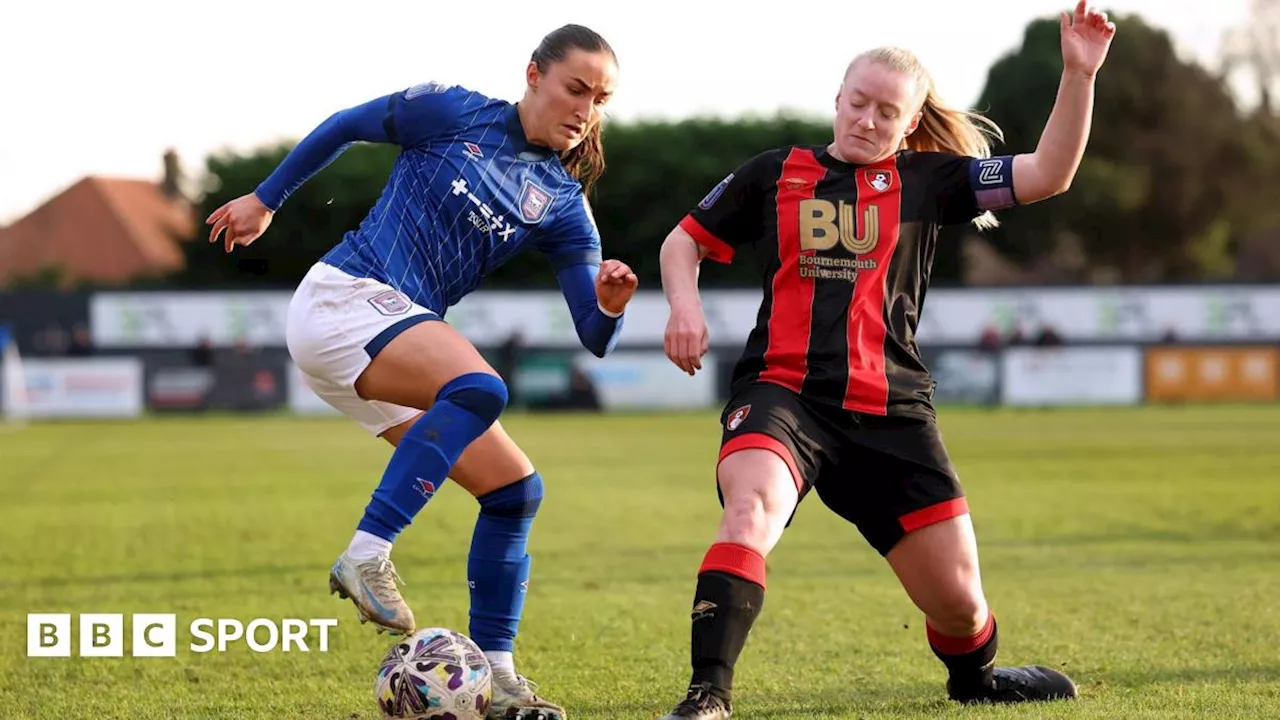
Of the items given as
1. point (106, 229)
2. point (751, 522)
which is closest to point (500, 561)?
point (751, 522)

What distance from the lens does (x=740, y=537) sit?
4449mm

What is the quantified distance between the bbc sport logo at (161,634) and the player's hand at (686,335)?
2.64 metres

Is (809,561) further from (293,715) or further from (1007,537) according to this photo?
(293,715)

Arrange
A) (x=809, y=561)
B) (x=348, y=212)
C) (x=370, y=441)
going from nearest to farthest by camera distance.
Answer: (x=809, y=561), (x=370, y=441), (x=348, y=212)

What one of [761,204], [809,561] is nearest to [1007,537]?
[809,561]

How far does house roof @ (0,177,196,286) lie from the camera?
247 feet

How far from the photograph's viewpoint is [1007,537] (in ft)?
36.5

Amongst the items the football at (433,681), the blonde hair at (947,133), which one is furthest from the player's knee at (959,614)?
the football at (433,681)

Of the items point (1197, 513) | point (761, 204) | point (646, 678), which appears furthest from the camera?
point (1197, 513)

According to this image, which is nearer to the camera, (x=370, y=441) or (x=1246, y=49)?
→ (x=370, y=441)

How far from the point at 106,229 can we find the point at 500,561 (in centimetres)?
7798

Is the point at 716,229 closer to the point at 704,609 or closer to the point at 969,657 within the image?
the point at 704,609

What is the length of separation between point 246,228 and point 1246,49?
57.8 meters

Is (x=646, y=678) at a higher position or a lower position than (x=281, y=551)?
higher
